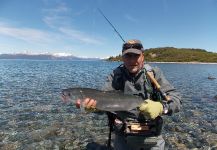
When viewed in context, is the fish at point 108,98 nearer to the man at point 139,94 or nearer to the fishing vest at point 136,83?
the man at point 139,94

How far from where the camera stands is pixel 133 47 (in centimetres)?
714

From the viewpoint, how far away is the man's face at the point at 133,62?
7.02m

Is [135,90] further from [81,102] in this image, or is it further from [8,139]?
[8,139]

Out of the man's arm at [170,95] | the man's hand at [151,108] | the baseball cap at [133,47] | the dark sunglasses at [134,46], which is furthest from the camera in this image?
the dark sunglasses at [134,46]

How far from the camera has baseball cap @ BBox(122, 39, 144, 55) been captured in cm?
700

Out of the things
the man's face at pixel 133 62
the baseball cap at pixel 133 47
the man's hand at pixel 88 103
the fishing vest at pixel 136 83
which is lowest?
the man's hand at pixel 88 103

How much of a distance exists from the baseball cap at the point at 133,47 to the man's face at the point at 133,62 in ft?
0.33

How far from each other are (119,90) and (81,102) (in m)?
1.02

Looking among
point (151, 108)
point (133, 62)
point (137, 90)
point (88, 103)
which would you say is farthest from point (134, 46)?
point (88, 103)

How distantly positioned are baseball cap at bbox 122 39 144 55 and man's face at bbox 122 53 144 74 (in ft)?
0.33

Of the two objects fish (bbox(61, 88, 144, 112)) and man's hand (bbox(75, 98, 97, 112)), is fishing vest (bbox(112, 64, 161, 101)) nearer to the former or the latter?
fish (bbox(61, 88, 144, 112))

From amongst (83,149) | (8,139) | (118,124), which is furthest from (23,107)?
(118,124)

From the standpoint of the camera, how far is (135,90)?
724 cm

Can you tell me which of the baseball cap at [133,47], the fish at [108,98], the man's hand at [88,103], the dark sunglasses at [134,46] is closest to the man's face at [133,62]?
the baseball cap at [133,47]
